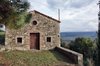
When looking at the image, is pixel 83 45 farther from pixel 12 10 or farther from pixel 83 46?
pixel 12 10

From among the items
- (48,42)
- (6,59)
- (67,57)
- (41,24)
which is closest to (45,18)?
(41,24)

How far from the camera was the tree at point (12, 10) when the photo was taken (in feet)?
25.5

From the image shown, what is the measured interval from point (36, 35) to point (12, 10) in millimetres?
12412

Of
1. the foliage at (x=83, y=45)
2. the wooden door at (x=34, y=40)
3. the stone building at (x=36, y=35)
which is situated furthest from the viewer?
the foliage at (x=83, y=45)

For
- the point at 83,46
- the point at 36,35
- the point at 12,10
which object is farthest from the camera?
the point at 83,46

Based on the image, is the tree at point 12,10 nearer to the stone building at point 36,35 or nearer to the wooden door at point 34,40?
the stone building at point 36,35

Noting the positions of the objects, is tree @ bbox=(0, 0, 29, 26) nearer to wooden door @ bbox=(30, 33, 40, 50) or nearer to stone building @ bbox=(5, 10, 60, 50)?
stone building @ bbox=(5, 10, 60, 50)

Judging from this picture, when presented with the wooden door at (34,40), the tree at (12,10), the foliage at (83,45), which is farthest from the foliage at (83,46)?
the tree at (12,10)

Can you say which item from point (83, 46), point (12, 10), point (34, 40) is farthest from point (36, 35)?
point (12, 10)

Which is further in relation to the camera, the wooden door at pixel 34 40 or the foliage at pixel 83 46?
the foliage at pixel 83 46

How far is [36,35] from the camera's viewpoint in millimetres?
20375

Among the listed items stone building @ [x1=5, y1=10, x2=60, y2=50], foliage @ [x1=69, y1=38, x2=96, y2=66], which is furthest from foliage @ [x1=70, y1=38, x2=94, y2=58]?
stone building @ [x1=5, y1=10, x2=60, y2=50]

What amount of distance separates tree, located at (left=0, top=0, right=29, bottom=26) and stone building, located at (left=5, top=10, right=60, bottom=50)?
1137 cm

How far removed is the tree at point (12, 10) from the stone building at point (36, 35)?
11.4m
